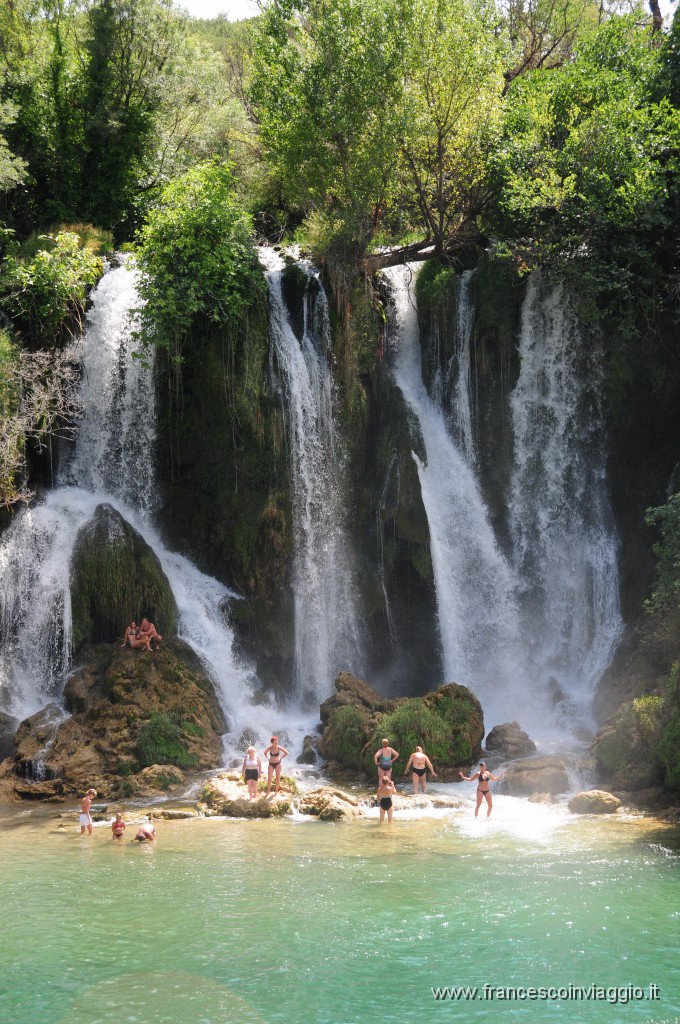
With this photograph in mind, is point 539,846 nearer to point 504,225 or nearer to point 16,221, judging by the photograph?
point 504,225

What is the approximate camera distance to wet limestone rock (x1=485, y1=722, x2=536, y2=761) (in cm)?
1858

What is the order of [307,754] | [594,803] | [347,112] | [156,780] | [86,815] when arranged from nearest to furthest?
1. [86,815]
2. [594,803]
3. [156,780]
4. [307,754]
5. [347,112]

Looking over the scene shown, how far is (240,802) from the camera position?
16297 mm

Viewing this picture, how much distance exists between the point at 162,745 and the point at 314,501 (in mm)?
7201

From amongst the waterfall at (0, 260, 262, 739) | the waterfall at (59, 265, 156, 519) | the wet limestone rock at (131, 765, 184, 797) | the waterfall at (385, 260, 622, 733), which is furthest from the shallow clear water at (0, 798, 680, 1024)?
the waterfall at (59, 265, 156, 519)

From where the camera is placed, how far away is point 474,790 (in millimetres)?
17312

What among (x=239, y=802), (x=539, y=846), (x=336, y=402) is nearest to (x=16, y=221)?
(x=336, y=402)

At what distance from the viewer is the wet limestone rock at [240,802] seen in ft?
53.0

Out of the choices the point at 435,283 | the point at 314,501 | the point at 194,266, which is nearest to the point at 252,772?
the point at 314,501

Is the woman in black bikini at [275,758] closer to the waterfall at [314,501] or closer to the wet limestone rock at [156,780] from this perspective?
the wet limestone rock at [156,780]

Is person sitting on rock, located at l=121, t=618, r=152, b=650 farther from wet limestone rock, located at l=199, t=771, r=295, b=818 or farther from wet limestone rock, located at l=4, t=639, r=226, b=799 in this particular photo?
wet limestone rock, located at l=199, t=771, r=295, b=818

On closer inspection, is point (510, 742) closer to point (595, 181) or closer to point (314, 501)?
point (314, 501)

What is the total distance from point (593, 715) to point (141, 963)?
1278 centimetres

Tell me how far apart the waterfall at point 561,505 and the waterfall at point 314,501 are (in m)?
4.18
